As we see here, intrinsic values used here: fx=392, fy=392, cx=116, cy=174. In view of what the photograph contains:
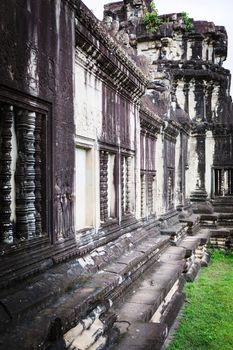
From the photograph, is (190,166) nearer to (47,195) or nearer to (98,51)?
(98,51)

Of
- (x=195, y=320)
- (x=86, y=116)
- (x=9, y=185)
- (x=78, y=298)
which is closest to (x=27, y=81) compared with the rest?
(x=9, y=185)

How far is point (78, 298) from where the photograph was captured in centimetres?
325

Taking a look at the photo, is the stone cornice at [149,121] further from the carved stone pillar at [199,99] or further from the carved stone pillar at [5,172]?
the carved stone pillar at [199,99]

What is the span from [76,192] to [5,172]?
1711 mm

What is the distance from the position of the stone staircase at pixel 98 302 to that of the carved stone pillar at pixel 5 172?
0.43 m

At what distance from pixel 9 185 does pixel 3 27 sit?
3.62 ft

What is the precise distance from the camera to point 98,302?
12.1 ft

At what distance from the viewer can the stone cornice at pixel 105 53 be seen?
13.2ft

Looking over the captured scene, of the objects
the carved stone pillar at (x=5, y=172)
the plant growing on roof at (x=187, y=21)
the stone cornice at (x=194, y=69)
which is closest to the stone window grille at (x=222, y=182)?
the stone cornice at (x=194, y=69)

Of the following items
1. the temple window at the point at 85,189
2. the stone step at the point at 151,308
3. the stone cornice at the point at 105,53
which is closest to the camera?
the stone step at the point at 151,308

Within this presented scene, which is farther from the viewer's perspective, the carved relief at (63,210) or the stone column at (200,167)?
the stone column at (200,167)

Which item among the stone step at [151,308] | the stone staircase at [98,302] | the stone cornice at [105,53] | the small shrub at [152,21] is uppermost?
the small shrub at [152,21]

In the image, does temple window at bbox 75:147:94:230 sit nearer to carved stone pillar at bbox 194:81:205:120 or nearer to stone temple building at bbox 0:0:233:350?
stone temple building at bbox 0:0:233:350

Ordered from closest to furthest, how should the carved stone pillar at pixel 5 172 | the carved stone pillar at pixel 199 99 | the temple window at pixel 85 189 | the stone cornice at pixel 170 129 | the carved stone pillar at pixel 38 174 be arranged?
the carved stone pillar at pixel 5 172
the carved stone pillar at pixel 38 174
the temple window at pixel 85 189
the stone cornice at pixel 170 129
the carved stone pillar at pixel 199 99
